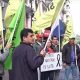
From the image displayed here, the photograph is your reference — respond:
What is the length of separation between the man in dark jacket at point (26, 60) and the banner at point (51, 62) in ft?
11.9

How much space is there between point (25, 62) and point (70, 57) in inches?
235

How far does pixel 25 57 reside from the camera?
703 cm

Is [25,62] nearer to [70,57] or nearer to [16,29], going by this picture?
[16,29]

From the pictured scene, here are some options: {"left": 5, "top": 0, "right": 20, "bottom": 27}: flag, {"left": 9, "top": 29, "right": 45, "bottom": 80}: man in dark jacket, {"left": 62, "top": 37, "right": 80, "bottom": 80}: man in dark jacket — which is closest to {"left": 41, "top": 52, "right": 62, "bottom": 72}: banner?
{"left": 62, "top": 37, "right": 80, "bottom": 80}: man in dark jacket

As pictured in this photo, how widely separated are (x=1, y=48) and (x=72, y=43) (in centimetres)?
412

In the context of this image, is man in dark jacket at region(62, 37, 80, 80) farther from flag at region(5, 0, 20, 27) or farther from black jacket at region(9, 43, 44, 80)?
black jacket at region(9, 43, 44, 80)

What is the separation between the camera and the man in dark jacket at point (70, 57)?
1278 centimetres

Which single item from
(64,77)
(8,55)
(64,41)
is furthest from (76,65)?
(8,55)

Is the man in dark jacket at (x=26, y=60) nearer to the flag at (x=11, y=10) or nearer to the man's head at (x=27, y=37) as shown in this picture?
the man's head at (x=27, y=37)

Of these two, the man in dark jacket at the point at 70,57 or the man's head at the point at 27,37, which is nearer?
the man's head at the point at 27,37

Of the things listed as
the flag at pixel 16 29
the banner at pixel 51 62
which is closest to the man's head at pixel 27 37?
the flag at pixel 16 29

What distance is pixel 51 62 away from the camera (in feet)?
36.0

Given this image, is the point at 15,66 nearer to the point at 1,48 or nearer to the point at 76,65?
the point at 1,48

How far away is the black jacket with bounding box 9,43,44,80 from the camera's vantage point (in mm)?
6871
